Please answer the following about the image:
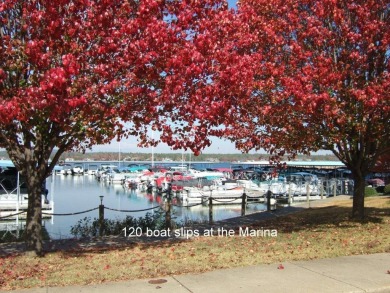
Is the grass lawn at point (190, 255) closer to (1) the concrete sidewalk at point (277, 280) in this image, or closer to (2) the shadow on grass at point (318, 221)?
(2) the shadow on grass at point (318, 221)

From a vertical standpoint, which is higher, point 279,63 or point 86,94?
point 279,63

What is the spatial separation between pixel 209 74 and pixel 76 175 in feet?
278

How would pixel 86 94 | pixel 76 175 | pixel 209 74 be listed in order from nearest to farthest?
pixel 86 94, pixel 209 74, pixel 76 175

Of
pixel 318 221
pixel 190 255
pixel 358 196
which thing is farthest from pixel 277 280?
pixel 318 221

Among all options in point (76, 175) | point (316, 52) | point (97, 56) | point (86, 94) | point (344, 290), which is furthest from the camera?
point (76, 175)

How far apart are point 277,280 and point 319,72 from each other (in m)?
5.82

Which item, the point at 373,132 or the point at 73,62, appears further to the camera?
the point at 373,132

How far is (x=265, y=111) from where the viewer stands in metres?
11.4

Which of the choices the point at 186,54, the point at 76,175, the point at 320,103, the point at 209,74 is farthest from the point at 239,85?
the point at 76,175

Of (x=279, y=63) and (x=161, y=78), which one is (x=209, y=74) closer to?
(x=161, y=78)

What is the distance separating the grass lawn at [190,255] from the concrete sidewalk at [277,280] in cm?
39

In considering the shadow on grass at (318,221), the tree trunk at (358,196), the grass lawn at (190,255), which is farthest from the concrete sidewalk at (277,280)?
the tree trunk at (358,196)

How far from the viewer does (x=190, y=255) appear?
9555mm

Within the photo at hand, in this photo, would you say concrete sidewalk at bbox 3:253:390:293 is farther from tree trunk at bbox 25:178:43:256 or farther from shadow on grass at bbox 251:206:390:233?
shadow on grass at bbox 251:206:390:233
